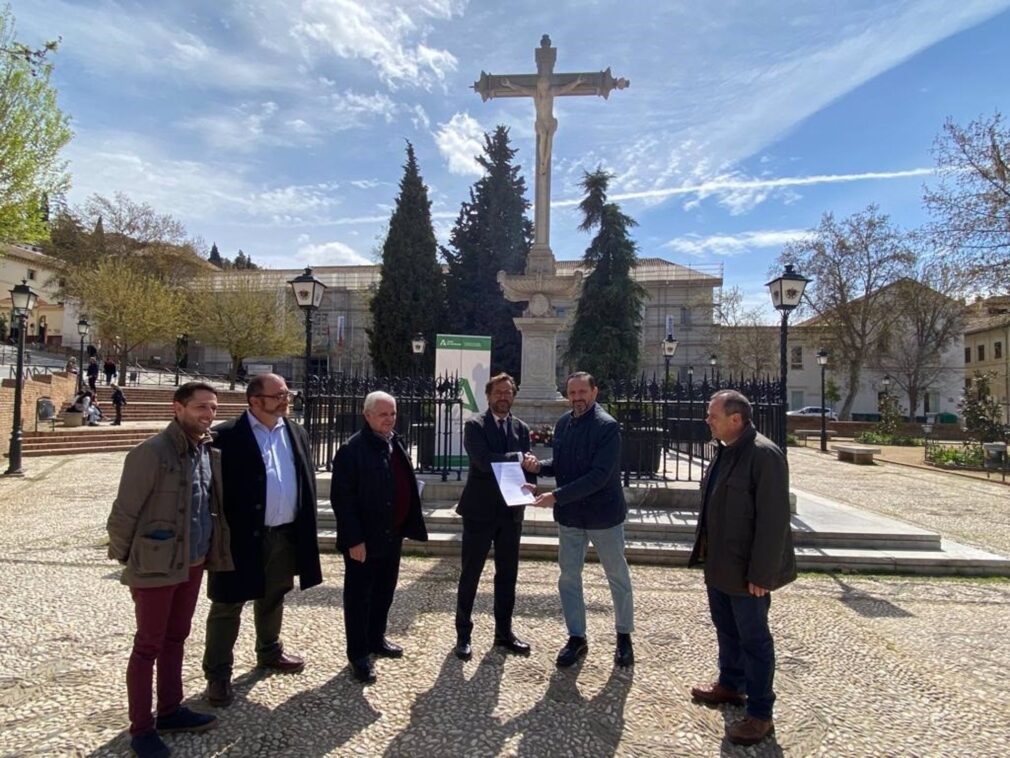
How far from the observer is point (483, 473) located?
3777mm

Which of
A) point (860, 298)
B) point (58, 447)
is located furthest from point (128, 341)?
point (860, 298)

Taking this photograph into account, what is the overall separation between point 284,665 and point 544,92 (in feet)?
36.7

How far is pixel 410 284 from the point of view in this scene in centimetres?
3036

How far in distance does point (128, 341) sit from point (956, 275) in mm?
37261

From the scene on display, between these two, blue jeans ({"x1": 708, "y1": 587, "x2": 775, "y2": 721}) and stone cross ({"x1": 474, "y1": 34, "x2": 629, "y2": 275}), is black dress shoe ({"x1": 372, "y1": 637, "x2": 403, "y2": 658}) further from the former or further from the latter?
stone cross ({"x1": 474, "y1": 34, "x2": 629, "y2": 275})

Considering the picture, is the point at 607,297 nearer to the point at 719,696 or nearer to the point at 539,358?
the point at 539,358

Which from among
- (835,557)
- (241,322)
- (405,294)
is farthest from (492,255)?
(835,557)

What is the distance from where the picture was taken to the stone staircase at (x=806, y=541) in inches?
244

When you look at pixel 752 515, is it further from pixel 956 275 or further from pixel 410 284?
pixel 410 284

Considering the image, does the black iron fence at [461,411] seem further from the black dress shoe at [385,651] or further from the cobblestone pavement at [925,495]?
the black dress shoe at [385,651]

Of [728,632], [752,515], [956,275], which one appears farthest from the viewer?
[956,275]

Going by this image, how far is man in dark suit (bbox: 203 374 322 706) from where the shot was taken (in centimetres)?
317

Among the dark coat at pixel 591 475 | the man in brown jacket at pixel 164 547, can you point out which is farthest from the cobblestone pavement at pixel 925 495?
the man in brown jacket at pixel 164 547

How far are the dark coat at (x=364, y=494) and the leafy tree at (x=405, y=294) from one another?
1034 inches
